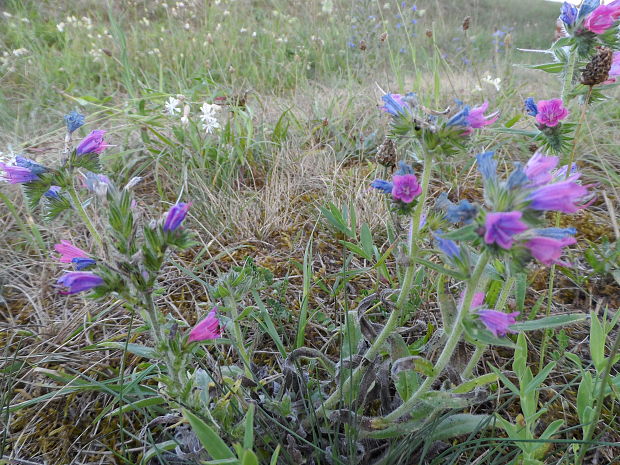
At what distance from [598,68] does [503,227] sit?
38.4 inches

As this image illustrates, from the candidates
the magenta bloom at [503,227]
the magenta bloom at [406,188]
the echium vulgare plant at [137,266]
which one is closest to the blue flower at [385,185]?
the magenta bloom at [406,188]

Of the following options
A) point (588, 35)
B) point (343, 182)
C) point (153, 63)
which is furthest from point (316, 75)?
point (588, 35)

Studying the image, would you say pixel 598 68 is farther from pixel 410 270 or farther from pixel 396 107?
pixel 410 270

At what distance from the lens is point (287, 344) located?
1.94 m

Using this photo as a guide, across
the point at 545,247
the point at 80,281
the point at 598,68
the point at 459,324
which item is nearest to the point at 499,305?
→ the point at 459,324

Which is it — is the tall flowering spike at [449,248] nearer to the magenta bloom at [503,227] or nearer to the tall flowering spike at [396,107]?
the magenta bloom at [503,227]

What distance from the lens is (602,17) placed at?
1522mm

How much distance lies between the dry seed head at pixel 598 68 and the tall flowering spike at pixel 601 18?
72 mm

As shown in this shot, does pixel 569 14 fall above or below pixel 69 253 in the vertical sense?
above

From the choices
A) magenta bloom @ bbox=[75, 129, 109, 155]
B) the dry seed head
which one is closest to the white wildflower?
magenta bloom @ bbox=[75, 129, 109, 155]

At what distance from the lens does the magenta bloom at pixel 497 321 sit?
109 cm

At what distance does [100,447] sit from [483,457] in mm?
1323

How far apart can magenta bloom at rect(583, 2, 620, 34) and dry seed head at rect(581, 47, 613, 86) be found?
0.24ft

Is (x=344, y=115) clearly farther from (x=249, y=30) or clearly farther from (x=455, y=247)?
(x=249, y=30)
